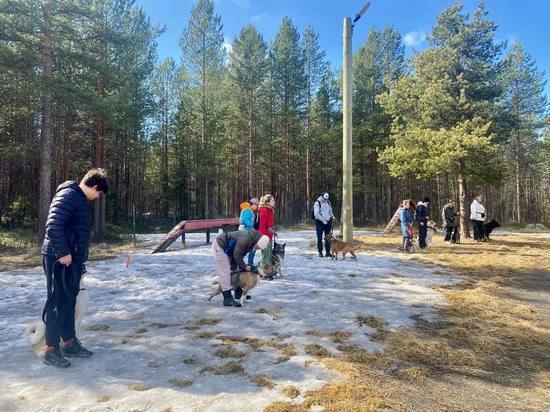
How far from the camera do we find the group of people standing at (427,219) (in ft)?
43.0

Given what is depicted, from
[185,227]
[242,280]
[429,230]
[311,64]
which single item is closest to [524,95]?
[311,64]

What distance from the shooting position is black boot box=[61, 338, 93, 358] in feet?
13.9

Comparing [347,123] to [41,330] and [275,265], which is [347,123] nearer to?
[275,265]

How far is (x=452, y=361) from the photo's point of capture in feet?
13.9

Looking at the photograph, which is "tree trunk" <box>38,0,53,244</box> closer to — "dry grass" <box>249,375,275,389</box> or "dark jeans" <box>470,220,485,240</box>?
"dry grass" <box>249,375,275,389</box>

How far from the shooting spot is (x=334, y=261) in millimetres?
11016

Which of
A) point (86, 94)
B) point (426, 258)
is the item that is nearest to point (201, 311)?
point (426, 258)

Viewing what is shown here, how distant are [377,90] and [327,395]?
34.8m

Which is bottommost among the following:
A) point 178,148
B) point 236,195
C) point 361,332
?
point 361,332

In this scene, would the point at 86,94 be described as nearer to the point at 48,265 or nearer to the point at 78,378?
the point at 48,265

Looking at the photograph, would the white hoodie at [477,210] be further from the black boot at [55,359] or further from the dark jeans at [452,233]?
the black boot at [55,359]

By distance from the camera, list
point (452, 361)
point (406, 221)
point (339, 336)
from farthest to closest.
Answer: point (406, 221) → point (339, 336) → point (452, 361)

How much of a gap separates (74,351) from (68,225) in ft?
4.57

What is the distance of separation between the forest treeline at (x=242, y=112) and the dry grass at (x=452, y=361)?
10.9m
